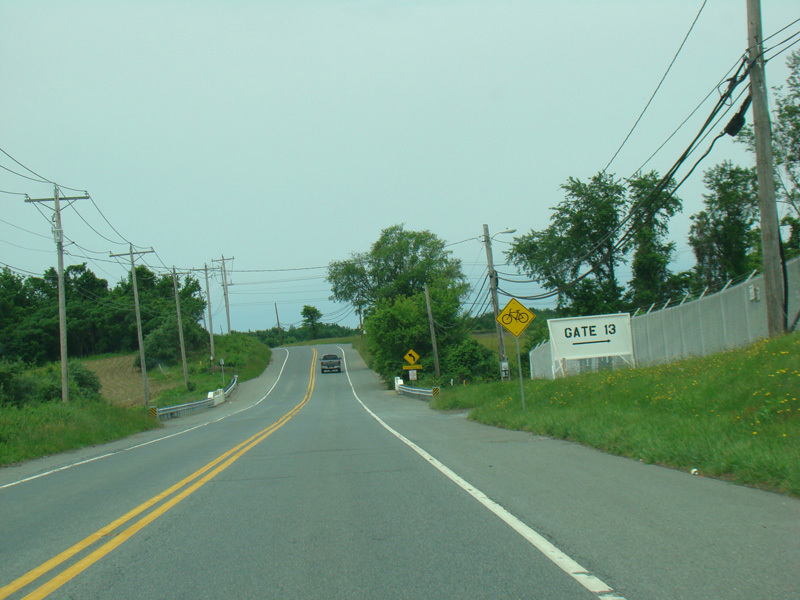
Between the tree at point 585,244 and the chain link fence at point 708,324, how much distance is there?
71.5 ft

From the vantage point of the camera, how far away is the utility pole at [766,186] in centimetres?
1477

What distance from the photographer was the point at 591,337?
3166 centimetres

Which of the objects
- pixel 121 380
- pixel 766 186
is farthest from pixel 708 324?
pixel 121 380

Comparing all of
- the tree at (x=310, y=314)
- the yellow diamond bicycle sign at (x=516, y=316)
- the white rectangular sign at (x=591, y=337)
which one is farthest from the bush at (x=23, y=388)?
the tree at (x=310, y=314)

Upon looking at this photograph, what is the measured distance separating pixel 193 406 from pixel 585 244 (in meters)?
33.3

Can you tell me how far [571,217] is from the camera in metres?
58.1

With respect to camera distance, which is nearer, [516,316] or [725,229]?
[516,316]

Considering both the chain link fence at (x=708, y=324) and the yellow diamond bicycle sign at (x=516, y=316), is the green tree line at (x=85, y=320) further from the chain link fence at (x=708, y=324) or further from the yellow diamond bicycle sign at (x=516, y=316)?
the yellow diamond bicycle sign at (x=516, y=316)

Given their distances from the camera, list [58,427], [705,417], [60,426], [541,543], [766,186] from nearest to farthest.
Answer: [541,543] → [705,417] → [766,186] → [58,427] → [60,426]

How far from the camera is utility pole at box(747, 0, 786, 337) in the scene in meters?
14.8

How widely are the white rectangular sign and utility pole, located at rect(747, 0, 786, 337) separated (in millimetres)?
16570

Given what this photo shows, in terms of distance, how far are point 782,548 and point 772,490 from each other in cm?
251

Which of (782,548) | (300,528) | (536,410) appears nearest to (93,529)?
(300,528)

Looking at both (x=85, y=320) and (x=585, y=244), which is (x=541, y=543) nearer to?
(x=585, y=244)
